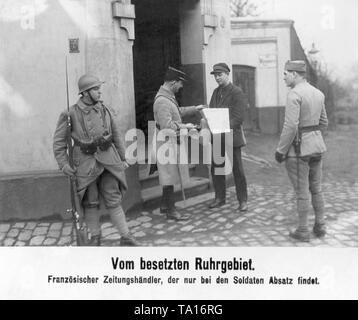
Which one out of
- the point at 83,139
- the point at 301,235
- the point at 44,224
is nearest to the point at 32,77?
the point at 83,139

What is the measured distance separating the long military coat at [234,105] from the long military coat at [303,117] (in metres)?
1.19

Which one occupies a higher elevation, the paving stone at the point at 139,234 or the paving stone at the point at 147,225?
the paving stone at the point at 147,225

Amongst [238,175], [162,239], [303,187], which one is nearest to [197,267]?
[162,239]

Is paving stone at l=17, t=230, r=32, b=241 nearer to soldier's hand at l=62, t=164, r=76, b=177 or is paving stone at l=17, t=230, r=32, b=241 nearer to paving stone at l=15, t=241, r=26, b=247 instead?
paving stone at l=15, t=241, r=26, b=247

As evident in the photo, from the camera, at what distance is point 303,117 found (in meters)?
4.53

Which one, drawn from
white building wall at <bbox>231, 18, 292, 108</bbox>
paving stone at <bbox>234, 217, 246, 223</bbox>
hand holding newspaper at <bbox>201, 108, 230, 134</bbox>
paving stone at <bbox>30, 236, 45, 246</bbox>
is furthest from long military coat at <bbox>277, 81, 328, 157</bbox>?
white building wall at <bbox>231, 18, 292, 108</bbox>

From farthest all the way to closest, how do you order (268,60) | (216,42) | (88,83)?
(268,60) < (216,42) < (88,83)

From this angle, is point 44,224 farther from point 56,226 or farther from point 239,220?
point 239,220

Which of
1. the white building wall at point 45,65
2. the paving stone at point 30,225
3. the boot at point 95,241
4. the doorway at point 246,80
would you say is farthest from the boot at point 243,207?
the doorway at point 246,80

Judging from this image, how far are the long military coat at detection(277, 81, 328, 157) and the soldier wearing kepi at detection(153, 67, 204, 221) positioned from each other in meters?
1.32

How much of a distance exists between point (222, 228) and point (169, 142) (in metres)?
1.12

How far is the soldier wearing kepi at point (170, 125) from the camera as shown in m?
5.32

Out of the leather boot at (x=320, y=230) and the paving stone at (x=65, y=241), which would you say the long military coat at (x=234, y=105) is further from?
the paving stone at (x=65, y=241)

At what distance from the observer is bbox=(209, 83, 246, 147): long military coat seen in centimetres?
567
